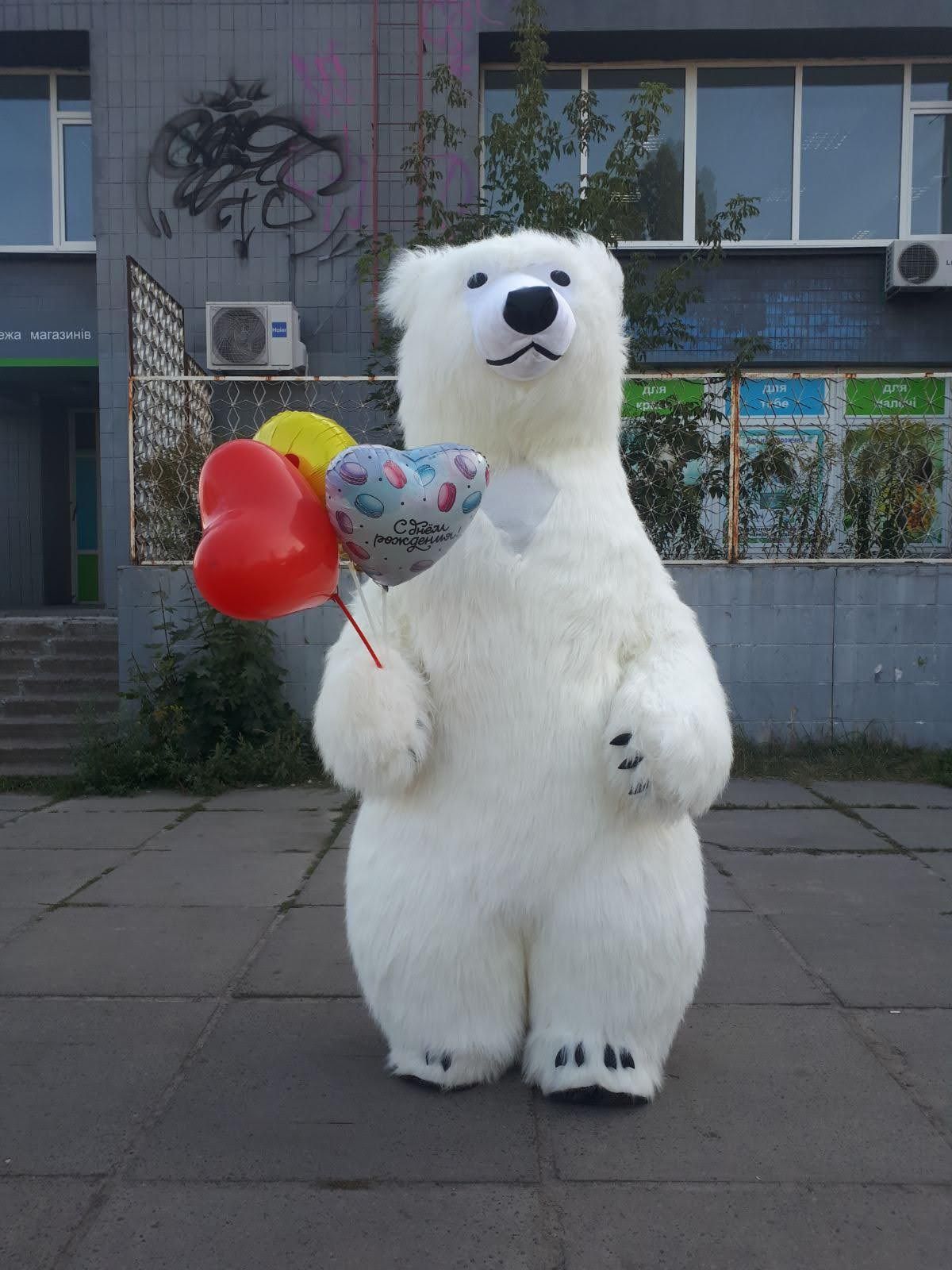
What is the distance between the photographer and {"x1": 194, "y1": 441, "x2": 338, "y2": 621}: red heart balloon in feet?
6.81

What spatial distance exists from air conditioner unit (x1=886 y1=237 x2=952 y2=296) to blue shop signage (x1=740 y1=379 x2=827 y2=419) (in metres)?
3.41

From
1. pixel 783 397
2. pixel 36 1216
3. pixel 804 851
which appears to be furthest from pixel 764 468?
pixel 36 1216

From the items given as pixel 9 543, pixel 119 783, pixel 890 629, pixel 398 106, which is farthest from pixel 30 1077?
pixel 9 543

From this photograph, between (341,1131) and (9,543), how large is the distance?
10.1 meters

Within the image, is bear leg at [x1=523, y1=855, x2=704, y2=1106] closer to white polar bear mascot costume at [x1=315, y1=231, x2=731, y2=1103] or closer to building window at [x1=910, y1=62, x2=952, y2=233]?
white polar bear mascot costume at [x1=315, y1=231, x2=731, y2=1103]

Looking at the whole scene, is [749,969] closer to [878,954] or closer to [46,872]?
[878,954]

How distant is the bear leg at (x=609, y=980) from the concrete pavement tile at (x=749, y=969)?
0.80 m

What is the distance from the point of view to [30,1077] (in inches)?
104

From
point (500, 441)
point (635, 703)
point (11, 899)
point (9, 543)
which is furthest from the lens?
point (9, 543)

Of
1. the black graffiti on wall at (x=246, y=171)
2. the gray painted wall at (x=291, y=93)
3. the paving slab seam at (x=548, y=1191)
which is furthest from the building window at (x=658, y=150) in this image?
the paving slab seam at (x=548, y=1191)

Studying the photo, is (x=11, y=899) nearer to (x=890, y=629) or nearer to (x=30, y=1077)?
(x=30, y=1077)

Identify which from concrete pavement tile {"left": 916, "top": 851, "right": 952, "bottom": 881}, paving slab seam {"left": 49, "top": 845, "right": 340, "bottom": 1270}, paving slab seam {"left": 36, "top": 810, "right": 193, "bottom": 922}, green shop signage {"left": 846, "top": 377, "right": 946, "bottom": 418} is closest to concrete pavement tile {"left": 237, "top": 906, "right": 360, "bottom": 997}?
paving slab seam {"left": 49, "top": 845, "right": 340, "bottom": 1270}

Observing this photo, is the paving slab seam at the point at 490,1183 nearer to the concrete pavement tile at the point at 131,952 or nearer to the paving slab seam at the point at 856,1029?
the paving slab seam at the point at 856,1029

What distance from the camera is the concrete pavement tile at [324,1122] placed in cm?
222
